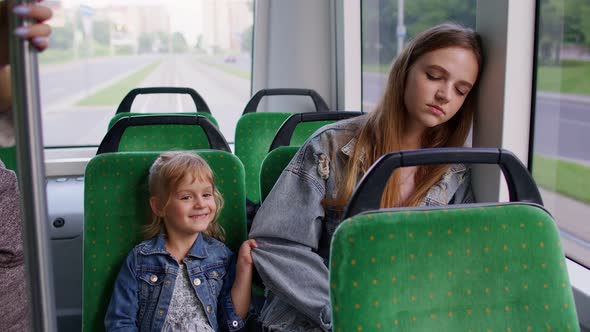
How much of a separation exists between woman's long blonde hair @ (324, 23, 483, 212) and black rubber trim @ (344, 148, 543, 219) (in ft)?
1.28

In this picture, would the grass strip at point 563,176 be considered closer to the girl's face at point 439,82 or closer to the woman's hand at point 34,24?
the girl's face at point 439,82

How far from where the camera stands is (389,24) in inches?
139

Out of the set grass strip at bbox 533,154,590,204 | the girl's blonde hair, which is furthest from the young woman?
grass strip at bbox 533,154,590,204

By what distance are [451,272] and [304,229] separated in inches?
20.1

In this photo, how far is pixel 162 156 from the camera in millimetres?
1699

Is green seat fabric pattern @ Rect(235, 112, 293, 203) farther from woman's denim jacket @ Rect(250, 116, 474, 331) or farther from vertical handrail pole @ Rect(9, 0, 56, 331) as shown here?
vertical handrail pole @ Rect(9, 0, 56, 331)

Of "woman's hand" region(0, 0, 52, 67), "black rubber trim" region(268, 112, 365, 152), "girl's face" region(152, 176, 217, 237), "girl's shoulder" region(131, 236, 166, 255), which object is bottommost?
"girl's shoulder" region(131, 236, 166, 255)

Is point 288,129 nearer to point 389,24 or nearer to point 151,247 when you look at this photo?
point 151,247

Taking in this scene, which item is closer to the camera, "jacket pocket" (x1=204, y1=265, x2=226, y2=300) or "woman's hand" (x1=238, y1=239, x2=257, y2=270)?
"woman's hand" (x1=238, y1=239, x2=257, y2=270)

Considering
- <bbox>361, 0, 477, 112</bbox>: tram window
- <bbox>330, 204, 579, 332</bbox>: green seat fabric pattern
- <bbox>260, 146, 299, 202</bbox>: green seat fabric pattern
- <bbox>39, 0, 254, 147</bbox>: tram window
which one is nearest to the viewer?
<bbox>330, 204, 579, 332</bbox>: green seat fabric pattern

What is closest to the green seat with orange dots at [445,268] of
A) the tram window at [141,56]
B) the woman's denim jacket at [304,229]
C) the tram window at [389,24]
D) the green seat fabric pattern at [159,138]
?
the woman's denim jacket at [304,229]

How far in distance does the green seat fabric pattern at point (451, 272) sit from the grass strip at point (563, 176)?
76cm

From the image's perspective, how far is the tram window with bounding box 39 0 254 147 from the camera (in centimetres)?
446

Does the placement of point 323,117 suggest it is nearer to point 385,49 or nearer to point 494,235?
point 494,235
